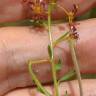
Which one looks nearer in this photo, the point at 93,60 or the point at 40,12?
the point at 40,12

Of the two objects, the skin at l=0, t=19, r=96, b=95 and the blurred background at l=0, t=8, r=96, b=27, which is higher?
the blurred background at l=0, t=8, r=96, b=27

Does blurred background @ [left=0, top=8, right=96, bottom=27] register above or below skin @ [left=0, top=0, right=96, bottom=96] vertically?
above

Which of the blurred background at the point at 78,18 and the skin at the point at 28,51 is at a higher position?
the blurred background at the point at 78,18

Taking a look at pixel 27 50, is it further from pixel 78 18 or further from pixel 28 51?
pixel 78 18

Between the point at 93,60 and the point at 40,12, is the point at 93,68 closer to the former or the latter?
the point at 93,60

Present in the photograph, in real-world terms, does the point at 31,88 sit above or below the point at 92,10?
below

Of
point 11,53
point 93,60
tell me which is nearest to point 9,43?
point 11,53

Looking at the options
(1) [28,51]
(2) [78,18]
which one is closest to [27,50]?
(1) [28,51]

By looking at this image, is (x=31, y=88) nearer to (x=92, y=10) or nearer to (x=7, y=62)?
(x=7, y=62)
